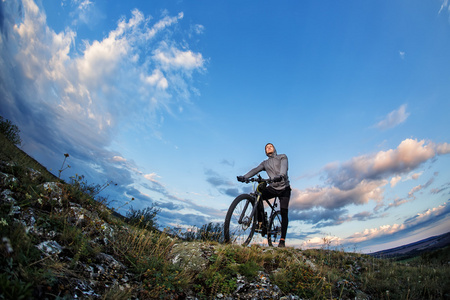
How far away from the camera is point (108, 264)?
339cm

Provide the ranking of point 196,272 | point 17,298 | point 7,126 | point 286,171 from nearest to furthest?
point 17,298 → point 196,272 → point 286,171 → point 7,126

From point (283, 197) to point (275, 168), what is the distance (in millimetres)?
960

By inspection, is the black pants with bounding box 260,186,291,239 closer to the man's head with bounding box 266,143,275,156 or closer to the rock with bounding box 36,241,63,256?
the man's head with bounding box 266,143,275,156

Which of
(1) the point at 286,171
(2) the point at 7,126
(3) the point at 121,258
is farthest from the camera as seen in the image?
(2) the point at 7,126

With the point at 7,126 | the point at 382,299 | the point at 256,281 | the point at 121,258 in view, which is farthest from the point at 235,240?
the point at 7,126

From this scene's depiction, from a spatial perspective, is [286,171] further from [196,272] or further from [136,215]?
[136,215]

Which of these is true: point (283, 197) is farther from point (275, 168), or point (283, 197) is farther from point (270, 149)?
point (270, 149)

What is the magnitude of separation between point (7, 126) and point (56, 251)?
17.6 m

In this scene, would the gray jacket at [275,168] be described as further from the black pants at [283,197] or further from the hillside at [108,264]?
the hillside at [108,264]

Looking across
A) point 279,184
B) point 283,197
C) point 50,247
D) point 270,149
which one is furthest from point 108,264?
point 270,149

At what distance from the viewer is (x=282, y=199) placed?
7648mm

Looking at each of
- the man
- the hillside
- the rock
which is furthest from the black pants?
the rock

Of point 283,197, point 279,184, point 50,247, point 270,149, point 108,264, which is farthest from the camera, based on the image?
point 270,149

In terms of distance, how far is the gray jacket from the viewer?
7.49 m
